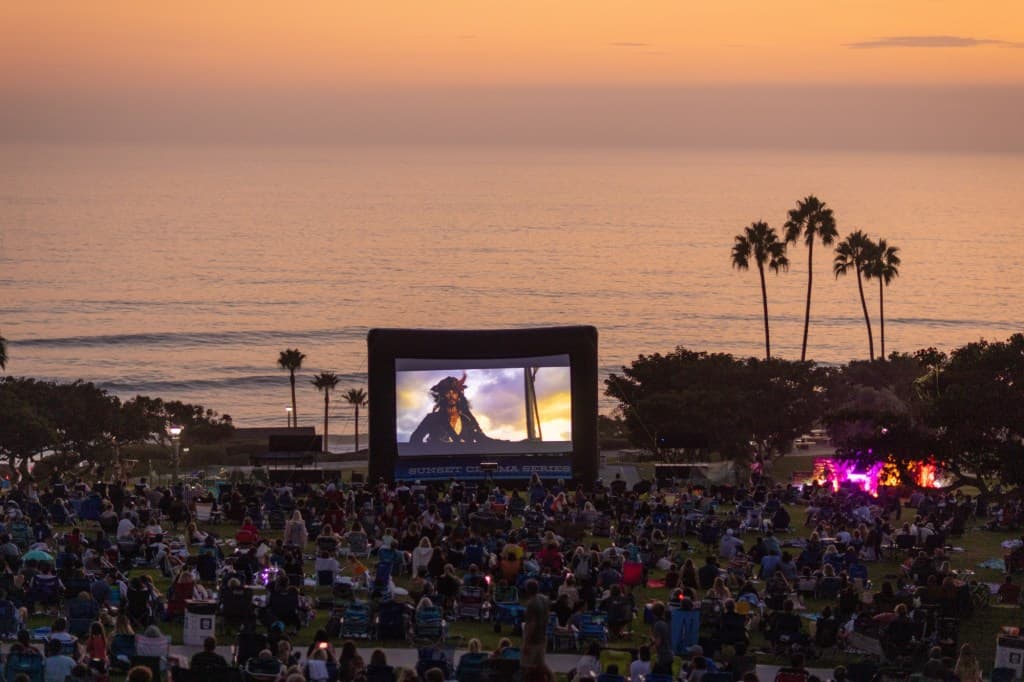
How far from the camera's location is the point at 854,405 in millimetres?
44750

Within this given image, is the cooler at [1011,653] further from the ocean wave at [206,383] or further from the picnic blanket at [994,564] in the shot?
the ocean wave at [206,383]

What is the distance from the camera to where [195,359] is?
105 m

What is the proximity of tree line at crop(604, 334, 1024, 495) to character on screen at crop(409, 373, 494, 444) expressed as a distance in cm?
828

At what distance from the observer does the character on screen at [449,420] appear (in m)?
38.1

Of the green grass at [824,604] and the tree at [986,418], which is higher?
the tree at [986,418]

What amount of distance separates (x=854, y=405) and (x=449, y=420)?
12.7 meters

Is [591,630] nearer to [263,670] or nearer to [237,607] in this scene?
[237,607]

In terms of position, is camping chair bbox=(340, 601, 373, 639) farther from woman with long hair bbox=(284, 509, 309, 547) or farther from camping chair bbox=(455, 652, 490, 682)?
woman with long hair bbox=(284, 509, 309, 547)

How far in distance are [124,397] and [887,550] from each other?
229 feet

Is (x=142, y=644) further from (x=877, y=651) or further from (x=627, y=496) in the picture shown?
(x=627, y=496)

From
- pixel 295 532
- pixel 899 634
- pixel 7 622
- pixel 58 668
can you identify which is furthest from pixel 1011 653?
pixel 295 532

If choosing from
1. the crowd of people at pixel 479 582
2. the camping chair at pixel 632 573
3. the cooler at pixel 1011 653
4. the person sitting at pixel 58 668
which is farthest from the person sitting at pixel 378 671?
the camping chair at pixel 632 573

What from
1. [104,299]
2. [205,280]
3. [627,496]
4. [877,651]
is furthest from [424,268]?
[877,651]

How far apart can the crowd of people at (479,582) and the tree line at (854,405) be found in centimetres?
152
